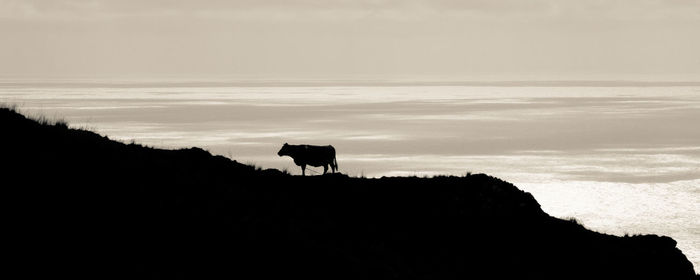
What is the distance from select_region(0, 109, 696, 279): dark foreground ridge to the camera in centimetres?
1299

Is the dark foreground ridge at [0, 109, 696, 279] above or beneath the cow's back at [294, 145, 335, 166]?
beneath

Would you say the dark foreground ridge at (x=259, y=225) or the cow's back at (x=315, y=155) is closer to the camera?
the dark foreground ridge at (x=259, y=225)

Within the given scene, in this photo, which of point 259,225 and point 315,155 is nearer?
point 259,225

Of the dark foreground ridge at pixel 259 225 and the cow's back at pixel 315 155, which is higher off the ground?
the cow's back at pixel 315 155

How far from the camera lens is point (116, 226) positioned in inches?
538

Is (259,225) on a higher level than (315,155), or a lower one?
lower

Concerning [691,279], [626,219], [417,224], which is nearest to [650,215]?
[626,219]

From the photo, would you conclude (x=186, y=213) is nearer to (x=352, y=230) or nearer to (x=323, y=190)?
(x=352, y=230)

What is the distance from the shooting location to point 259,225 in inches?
622

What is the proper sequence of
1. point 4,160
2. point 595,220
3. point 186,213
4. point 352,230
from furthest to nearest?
point 595,220 → point 352,230 → point 4,160 → point 186,213

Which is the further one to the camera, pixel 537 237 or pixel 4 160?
pixel 537 237

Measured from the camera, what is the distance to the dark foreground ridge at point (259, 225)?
1299 centimetres

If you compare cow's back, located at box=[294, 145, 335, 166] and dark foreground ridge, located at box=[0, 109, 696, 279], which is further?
cow's back, located at box=[294, 145, 335, 166]

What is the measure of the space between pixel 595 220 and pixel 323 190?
86676mm
